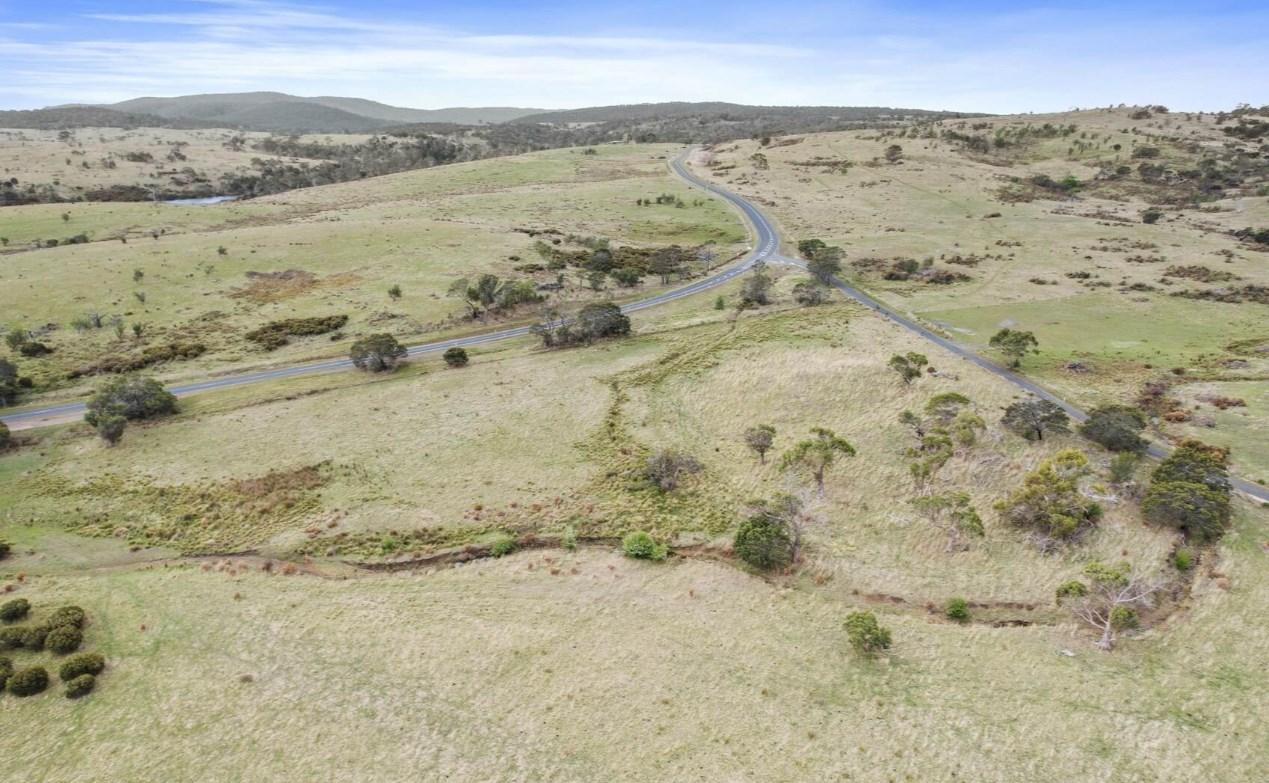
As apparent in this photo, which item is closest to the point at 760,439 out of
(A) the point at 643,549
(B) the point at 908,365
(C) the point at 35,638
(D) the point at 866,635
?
(A) the point at 643,549

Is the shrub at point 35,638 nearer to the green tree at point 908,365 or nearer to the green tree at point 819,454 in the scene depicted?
the green tree at point 819,454

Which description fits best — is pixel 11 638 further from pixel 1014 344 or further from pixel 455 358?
pixel 1014 344

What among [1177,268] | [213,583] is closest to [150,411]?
[213,583]

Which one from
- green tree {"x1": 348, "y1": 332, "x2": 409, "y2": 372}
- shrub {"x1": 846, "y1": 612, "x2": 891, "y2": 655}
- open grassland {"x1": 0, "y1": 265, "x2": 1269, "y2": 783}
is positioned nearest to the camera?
open grassland {"x1": 0, "y1": 265, "x2": 1269, "y2": 783}

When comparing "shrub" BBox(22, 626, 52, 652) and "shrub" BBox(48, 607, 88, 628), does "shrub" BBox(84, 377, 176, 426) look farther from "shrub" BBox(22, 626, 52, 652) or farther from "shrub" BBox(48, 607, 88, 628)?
"shrub" BBox(22, 626, 52, 652)

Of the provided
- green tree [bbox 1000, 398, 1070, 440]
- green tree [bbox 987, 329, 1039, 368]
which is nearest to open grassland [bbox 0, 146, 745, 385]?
green tree [bbox 987, 329, 1039, 368]

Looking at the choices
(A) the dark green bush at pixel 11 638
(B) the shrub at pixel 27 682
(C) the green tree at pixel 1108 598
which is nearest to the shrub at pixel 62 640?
(A) the dark green bush at pixel 11 638

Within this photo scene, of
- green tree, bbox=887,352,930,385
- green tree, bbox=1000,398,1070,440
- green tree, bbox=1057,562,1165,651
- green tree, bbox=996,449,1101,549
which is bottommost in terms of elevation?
green tree, bbox=1057,562,1165,651
